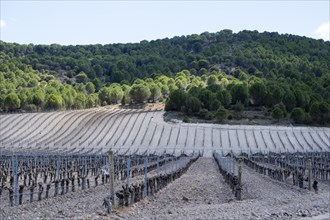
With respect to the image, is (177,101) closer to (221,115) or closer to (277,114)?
(221,115)

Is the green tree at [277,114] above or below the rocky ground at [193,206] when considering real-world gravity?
above

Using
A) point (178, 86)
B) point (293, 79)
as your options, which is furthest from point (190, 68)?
point (293, 79)

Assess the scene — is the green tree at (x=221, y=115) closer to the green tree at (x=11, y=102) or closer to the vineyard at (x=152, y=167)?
the vineyard at (x=152, y=167)

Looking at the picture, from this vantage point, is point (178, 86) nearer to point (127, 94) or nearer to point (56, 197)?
point (127, 94)

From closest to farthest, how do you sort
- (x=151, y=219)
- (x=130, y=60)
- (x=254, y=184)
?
(x=151, y=219), (x=254, y=184), (x=130, y=60)

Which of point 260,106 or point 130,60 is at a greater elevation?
point 130,60

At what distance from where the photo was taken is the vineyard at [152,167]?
80.0ft

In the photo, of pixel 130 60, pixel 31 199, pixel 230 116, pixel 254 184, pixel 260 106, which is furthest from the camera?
pixel 130 60

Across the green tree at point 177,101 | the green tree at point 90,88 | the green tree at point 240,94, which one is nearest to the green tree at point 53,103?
the green tree at point 177,101

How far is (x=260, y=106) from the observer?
109 metres

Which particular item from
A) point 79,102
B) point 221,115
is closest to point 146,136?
point 221,115

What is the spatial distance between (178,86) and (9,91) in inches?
1631

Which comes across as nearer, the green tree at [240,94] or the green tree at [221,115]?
the green tree at [221,115]

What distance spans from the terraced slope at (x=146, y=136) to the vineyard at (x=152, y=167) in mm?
147
